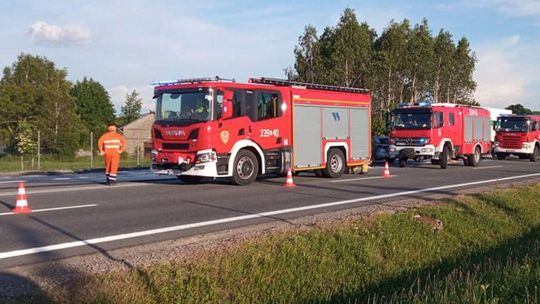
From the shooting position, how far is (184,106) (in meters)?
15.9

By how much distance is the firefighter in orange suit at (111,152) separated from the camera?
15.9 meters

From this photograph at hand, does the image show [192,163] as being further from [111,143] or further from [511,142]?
[511,142]

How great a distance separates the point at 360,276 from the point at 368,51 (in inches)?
1702

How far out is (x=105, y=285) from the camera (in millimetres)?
6027

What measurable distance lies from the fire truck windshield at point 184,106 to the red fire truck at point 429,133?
1160cm

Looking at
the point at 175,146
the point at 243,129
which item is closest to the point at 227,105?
the point at 243,129

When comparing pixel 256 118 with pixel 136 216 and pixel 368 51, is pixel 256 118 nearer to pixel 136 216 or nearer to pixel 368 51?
pixel 136 216

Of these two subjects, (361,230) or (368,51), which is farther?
(368,51)

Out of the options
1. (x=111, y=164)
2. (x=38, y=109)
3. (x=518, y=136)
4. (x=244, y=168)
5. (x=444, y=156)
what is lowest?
(x=244, y=168)

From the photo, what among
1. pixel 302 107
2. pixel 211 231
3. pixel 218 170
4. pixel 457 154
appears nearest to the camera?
pixel 211 231

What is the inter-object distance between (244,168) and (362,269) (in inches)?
324

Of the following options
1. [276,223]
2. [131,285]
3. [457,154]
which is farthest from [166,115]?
[457,154]

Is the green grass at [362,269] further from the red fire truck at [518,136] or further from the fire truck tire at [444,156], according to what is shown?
the red fire truck at [518,136]

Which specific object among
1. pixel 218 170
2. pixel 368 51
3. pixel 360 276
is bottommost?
pixel 360 276
